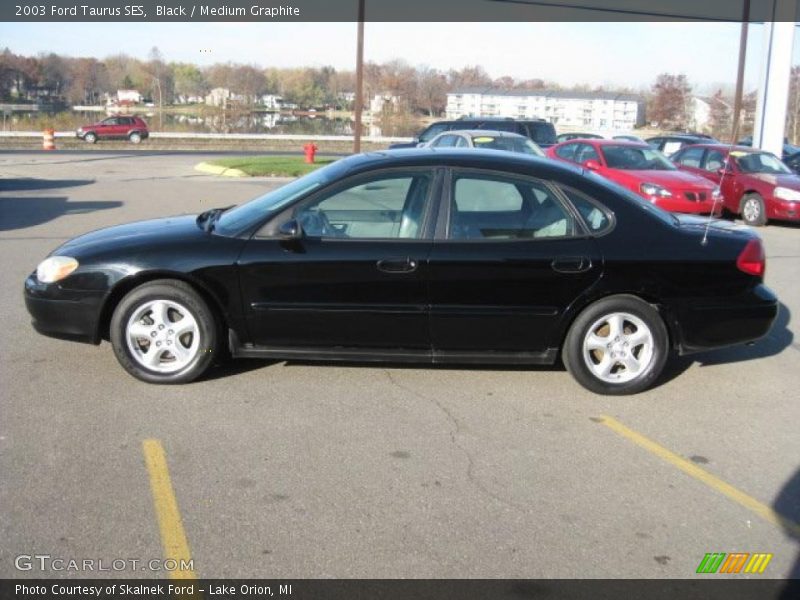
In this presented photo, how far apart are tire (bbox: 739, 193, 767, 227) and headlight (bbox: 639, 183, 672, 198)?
2.24m

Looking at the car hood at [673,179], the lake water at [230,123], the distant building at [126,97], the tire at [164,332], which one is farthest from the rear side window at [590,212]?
the distant building at [126,97]

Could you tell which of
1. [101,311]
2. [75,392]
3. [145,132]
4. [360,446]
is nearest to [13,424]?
[75,392]

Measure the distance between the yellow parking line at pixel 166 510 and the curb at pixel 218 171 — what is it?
21005 millimetres

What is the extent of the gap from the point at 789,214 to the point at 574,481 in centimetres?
1260

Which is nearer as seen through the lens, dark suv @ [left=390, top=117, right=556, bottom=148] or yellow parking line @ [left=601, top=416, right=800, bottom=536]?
yellow parking line @ [left=601, top=416, right=800, bottom=536]

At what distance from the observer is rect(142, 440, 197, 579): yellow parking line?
11.7 feet

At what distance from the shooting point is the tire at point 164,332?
5.56 meters

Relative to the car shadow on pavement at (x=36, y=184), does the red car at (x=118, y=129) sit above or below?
above

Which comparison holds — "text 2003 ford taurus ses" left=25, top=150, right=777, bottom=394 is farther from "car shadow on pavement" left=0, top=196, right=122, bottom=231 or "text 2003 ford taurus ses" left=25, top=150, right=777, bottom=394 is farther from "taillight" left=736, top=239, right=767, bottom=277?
"car shadow on pavement" left=0, top=196, right=122, bottom=231

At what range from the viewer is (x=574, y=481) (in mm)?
4418

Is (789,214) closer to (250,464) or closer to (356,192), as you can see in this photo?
(356,192)

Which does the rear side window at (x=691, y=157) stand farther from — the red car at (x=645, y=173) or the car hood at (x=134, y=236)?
the car hood at (x=134, y=236)
